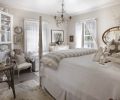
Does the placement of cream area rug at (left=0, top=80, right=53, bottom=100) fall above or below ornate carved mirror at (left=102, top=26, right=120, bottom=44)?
below

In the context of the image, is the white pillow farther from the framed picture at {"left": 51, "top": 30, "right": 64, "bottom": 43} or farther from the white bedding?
the framed picture at {"left": 51, "top": 30, "right": 64, "bottom": 43}

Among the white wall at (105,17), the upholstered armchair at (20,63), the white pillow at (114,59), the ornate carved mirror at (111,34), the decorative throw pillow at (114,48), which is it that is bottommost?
the upholstered armchair at (20,63)

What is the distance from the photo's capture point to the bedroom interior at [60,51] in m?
1.69

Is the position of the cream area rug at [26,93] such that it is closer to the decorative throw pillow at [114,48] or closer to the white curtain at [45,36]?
the decorative throw pillow at [114,48]

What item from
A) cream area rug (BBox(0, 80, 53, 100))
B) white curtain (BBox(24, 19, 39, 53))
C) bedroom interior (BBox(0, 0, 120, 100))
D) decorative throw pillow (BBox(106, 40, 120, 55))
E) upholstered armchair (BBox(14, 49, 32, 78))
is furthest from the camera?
white curtain (BBox(24, 19, 39, 53))

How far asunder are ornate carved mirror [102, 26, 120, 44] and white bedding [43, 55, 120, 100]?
246 centimetres

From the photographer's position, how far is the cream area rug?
97.9 inches

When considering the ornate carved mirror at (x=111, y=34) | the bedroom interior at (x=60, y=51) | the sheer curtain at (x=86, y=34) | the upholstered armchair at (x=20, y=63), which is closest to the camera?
the bedroom interior at (x=60, y=51)

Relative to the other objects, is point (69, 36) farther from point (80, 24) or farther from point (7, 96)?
point (7, 96)

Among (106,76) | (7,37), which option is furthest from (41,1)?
(106,76)

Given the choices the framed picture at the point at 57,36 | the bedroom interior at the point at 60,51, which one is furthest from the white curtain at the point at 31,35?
the framed picture at the point at 57,36

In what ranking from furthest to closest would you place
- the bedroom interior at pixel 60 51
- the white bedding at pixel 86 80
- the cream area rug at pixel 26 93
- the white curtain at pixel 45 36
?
the white curtain at pixel 45 36
the cream area rug at pixel 26 93
the bedroom interior at pixel 60 51
the white bedding at pixel 86 80

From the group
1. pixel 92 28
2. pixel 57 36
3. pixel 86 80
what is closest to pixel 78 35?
pixel 92 28

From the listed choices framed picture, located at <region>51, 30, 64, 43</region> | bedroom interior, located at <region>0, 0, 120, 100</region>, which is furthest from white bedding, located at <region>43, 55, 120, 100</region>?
framed picture, located at <region>51, 30, 64, 43</region>
